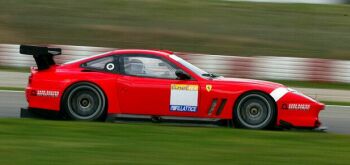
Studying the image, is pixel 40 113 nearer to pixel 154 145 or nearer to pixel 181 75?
pixel 181 75

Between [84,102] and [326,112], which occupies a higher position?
[84,102]

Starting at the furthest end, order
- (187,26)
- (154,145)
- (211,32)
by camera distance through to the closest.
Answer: (187,26)
(211,32)
(154,145)

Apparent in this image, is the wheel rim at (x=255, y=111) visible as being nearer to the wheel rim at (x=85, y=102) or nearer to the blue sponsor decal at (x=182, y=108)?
the blue sponsor decal at (x=182, y=108)

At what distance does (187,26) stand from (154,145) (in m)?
16.6

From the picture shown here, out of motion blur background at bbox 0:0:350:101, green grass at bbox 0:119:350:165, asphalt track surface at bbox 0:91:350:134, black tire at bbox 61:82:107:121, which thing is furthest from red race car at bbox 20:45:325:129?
motion blur background at bbox 0:0:350:101

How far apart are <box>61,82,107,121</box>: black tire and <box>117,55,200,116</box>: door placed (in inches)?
11.4

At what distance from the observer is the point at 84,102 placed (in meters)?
9.25

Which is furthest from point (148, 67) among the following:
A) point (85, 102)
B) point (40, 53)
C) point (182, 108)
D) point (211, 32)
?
point (211, 32)

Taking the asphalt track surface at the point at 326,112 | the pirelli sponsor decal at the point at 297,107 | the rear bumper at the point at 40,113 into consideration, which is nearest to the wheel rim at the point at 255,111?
the pirelli sponsor decal at the point at 297,107

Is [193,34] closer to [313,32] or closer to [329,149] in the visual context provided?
[313,32]

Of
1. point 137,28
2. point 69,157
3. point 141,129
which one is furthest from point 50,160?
point 137,28

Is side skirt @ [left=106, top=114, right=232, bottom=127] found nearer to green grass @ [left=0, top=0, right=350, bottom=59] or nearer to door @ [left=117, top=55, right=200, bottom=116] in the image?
door @ [left=117, top=55, right=200, bottom=116]

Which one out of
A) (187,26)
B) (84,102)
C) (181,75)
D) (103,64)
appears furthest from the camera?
(187,26)

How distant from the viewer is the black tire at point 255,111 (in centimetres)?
907
